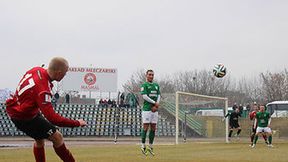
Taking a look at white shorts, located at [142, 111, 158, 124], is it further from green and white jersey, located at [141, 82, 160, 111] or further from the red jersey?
the red jersey

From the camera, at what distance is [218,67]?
995 inches

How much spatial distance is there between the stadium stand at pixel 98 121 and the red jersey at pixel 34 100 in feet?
113

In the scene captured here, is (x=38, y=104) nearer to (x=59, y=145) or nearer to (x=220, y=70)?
(x=59, y=145)

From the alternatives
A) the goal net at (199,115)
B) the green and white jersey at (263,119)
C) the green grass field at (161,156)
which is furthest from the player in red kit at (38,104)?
the goal net at (199,115)

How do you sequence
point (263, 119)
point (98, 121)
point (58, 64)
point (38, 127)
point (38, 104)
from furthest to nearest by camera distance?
point (98, 121) → point (263, 119) → point (38, 127) → point (58, 64) → point (38, 104)

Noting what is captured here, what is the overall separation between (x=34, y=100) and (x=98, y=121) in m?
37.5


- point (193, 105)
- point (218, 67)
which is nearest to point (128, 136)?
point (193, 105)

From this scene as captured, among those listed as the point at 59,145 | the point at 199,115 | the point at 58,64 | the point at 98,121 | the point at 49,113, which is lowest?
the point at 98,121

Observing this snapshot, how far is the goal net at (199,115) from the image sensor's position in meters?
28.8

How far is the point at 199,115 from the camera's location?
3072 cm

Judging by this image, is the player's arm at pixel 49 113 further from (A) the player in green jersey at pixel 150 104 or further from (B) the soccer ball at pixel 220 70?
(B) the soccer ball at pixel 220 70

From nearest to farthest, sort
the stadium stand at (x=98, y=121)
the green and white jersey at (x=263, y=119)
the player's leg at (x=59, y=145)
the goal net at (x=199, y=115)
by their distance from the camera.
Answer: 1. the player's leg at (x=59, y=145)
2. the green and white jersey at (x=263, y=119)
3. the goal net at (x=199, y=115)
4. the stadium stand at (x=98, y=121)

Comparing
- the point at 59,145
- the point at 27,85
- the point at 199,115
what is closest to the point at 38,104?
the point at 27,85

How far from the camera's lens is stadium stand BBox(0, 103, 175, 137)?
4234 centimetres
